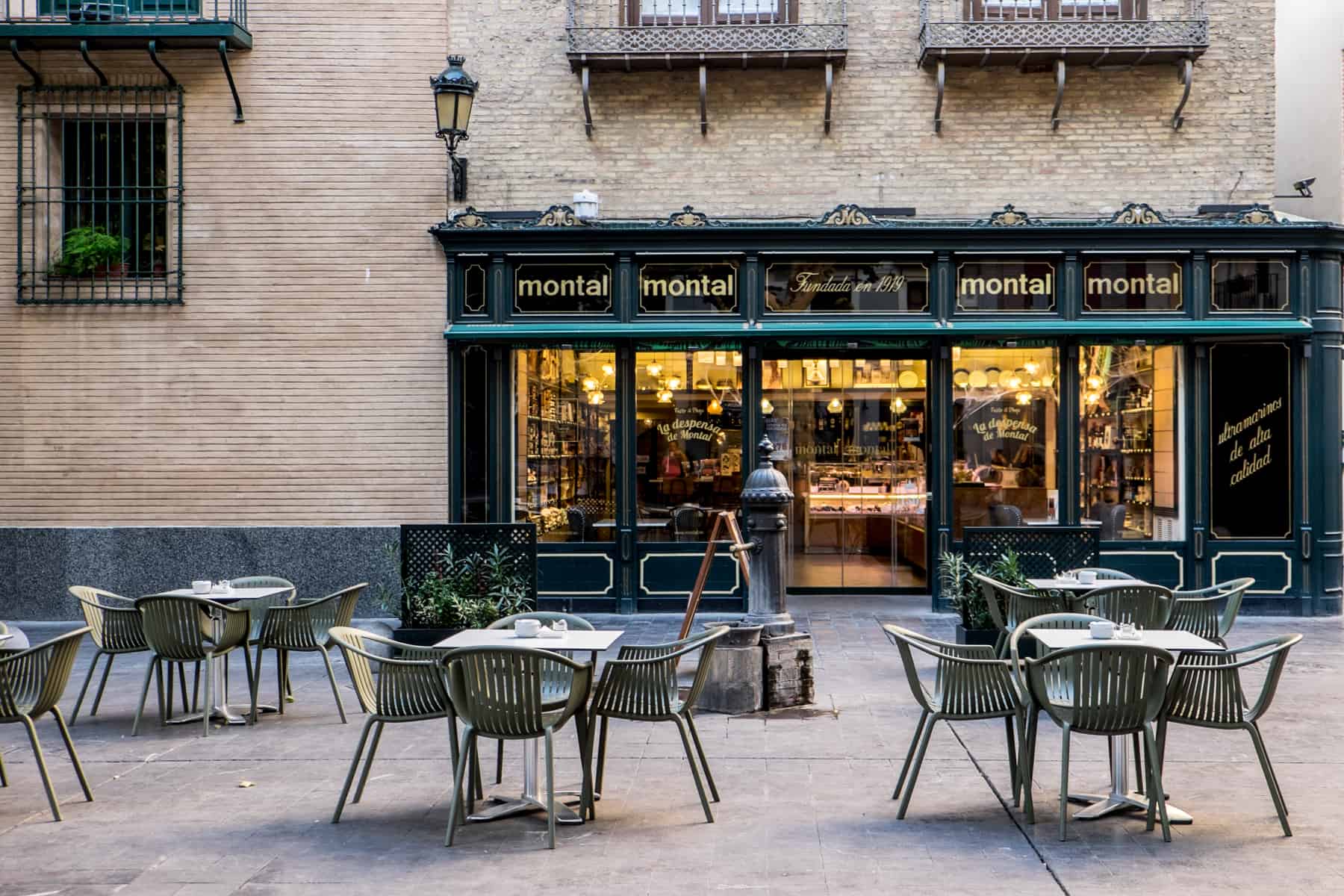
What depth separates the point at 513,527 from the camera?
12.0 m

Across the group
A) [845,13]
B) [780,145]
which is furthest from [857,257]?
[845,13]

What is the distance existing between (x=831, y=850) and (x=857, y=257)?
30.8 feet

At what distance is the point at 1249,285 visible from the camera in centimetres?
1446

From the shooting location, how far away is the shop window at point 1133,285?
47.6ft

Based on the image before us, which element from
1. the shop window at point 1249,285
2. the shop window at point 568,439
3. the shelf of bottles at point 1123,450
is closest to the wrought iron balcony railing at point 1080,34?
the shop window at point 1249,285

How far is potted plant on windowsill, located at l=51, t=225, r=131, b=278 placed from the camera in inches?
581

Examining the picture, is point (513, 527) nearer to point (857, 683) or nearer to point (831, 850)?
point (857, 683)

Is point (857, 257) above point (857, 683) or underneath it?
above

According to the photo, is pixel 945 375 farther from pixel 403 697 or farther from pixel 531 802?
pixel 403 697

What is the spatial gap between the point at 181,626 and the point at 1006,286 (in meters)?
9.46

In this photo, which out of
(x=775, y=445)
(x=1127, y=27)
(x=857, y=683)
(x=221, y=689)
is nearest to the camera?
(x=221, y=689)

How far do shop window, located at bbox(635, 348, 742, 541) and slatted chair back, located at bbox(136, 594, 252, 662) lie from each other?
6200mm

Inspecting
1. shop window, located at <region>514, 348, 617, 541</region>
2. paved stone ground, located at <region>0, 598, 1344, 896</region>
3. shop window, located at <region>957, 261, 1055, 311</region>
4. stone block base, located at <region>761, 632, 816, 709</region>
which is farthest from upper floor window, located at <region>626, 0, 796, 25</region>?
paved stone ground, located at <region>0, 598, 1344, 896</region>

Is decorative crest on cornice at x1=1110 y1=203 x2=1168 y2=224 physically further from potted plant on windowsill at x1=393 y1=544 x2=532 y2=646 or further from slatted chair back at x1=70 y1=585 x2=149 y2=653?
slatted chair back at x1=70 y1=585 x2=149 y2=653
